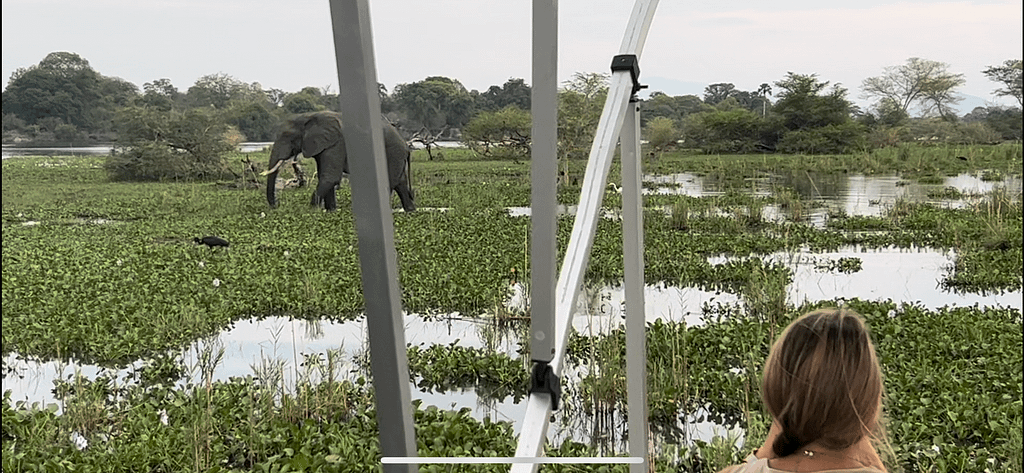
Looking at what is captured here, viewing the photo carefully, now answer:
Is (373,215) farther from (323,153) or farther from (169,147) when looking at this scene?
(169,147)

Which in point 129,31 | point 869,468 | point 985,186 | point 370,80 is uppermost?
point 129,31

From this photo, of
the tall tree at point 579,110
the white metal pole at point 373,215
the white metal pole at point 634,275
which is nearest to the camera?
the white metal pole at point 373,215

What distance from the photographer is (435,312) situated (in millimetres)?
4891

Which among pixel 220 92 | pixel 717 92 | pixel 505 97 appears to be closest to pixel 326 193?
pixel 505 97

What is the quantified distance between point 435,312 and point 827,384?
12.6 ft

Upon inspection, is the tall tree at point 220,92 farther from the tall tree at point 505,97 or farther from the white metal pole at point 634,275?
the white metal pole at point 634,275

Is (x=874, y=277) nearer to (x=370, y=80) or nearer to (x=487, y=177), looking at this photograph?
(x=370, y=80)

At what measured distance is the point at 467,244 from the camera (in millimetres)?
6543

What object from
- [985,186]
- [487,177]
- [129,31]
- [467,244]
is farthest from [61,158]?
[129,31]

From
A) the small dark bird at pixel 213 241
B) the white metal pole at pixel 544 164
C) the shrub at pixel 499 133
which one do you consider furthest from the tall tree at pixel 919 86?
the white metal pole at pixel 544 164

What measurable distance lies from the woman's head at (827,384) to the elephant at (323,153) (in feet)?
27.2

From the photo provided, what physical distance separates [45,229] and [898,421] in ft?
24.5

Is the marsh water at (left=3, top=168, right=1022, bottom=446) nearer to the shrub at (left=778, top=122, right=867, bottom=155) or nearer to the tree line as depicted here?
the tree line

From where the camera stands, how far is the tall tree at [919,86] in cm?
2120
